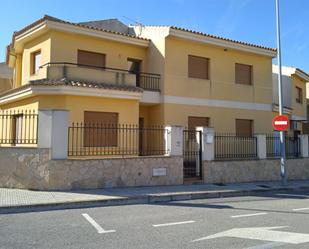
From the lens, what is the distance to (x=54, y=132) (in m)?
10.8

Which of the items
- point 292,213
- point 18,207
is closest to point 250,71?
point 292,213

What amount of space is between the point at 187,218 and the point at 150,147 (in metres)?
7.13

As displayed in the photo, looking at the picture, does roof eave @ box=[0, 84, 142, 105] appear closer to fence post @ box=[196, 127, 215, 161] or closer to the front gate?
the front gate

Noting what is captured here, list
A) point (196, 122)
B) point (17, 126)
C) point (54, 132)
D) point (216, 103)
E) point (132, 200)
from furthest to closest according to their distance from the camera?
1. point (216, 103)
2. point (196, 122)
3. point (17, 126)
4. point (54, 132)
5. point (132, 200)

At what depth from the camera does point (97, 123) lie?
14578 millimetres

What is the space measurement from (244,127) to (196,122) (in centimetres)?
333

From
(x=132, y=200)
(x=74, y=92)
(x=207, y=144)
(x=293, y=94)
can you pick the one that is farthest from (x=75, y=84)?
(x=293, y=94)

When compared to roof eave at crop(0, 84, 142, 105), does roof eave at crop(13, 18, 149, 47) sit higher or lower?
higher

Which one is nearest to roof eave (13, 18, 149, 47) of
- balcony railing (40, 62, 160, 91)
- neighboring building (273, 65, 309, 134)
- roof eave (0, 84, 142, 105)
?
balcony railing (40, 62, 160, 91)

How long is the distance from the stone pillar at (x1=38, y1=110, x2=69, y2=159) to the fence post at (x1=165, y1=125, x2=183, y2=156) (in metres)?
3.75

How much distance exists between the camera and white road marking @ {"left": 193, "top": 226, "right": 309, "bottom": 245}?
5820mm

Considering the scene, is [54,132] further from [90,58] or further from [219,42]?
[219,42]

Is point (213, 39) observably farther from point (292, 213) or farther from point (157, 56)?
point (292, 213)

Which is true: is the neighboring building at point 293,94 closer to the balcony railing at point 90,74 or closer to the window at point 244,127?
the window at point 244,127
